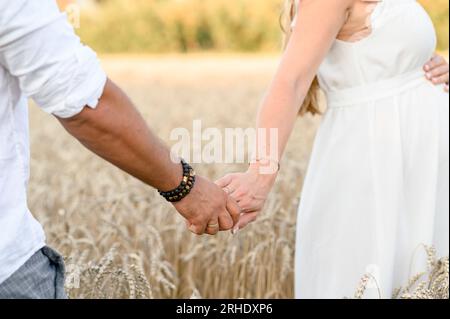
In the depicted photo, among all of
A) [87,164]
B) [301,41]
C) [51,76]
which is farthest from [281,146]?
[87,164]

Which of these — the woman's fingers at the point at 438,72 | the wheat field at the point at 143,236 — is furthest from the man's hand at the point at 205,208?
the woman's fingers at the point at 438,72

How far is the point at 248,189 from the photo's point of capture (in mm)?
2672

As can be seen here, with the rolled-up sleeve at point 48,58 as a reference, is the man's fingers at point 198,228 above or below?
below

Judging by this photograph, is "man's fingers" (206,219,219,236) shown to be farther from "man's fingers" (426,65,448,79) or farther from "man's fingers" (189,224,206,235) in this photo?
"man's fingers" (426,65,448,79)

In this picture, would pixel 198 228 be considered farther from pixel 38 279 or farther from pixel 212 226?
pixel 38 279

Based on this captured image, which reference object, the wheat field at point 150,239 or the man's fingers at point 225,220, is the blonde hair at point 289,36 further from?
the man's fingers at point 225,220

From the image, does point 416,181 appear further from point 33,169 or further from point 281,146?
point 33,169

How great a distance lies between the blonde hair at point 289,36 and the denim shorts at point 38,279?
1327 mm

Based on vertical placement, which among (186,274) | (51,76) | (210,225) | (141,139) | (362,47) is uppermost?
(362,47)

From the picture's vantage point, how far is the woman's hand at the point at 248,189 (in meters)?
2.65

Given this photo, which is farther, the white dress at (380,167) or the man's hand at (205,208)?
the white dress at (380,167)

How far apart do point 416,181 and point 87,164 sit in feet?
10.0

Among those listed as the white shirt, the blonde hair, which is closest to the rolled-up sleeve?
the white shirt
